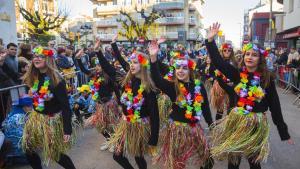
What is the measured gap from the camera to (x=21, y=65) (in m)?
6.62

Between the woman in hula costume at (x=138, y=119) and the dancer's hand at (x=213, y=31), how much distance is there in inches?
34.6

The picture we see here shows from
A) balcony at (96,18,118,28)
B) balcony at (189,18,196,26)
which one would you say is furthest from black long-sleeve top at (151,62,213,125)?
balcony at (96,18,118,28)

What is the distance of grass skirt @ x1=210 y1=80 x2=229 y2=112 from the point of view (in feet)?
18.5

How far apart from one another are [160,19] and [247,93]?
54.0 m

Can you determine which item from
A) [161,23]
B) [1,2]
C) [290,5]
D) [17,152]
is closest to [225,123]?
[17,152]

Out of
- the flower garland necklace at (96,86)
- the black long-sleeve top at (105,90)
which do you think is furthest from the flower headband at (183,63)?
the flower garland necklace at (96,86)

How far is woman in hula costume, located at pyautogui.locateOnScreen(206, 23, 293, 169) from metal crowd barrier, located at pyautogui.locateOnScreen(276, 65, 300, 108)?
6875 millimetres

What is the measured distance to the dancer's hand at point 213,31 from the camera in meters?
3.47

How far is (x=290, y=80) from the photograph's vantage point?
12.0 metres

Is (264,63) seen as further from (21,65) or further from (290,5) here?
(290,5)

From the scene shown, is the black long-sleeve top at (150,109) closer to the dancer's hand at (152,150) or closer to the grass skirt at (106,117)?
the dancer's hand at (152,150)

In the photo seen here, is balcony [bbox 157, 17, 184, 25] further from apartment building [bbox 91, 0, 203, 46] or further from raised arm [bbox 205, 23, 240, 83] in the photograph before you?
raised arm [bbox 205, 23, 240, 83]

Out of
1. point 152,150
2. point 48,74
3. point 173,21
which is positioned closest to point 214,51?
point 152,150

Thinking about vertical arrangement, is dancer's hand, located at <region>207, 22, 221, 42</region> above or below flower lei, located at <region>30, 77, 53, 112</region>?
above
